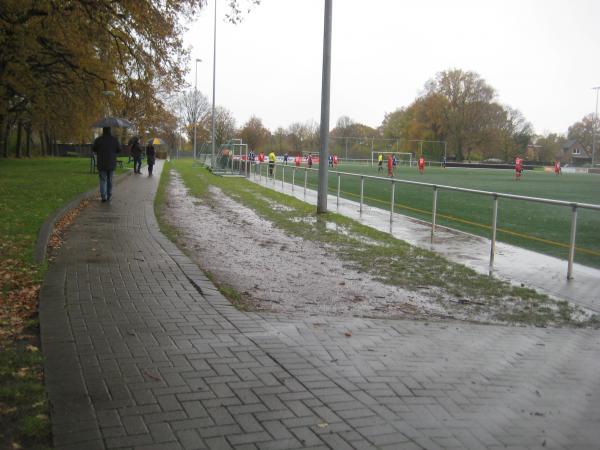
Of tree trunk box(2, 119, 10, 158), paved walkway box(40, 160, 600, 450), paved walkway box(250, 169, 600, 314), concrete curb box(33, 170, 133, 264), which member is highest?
tree trunk box(2, 119, 10, 158)

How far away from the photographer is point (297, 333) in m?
5.18

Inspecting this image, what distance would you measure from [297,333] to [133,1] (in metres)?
13.7

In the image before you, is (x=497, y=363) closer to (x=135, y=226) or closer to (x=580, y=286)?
(x=580, y=286)

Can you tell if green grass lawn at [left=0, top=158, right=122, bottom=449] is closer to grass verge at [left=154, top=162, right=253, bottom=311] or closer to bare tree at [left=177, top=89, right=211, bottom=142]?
grass verge at [left=154, top=162, right=253, bottom=311]

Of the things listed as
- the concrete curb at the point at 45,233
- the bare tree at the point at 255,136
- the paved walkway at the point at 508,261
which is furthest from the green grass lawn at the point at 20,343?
the bare tree at the point at 255,136

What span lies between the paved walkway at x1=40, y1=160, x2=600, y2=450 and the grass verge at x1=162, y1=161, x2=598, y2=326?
27.5 inches

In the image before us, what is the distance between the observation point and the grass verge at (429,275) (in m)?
6.46

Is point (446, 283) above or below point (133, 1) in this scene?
below

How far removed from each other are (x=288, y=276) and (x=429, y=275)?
1.94 m

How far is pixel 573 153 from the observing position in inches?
4619

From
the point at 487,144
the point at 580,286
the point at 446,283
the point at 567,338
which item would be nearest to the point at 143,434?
the point at 567,338

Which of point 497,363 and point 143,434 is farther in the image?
point 497,363

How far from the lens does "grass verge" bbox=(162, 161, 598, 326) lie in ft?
21.2

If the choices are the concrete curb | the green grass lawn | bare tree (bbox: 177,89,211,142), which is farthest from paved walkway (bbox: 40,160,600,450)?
bare tree (bbox: 177,89,211,142)
